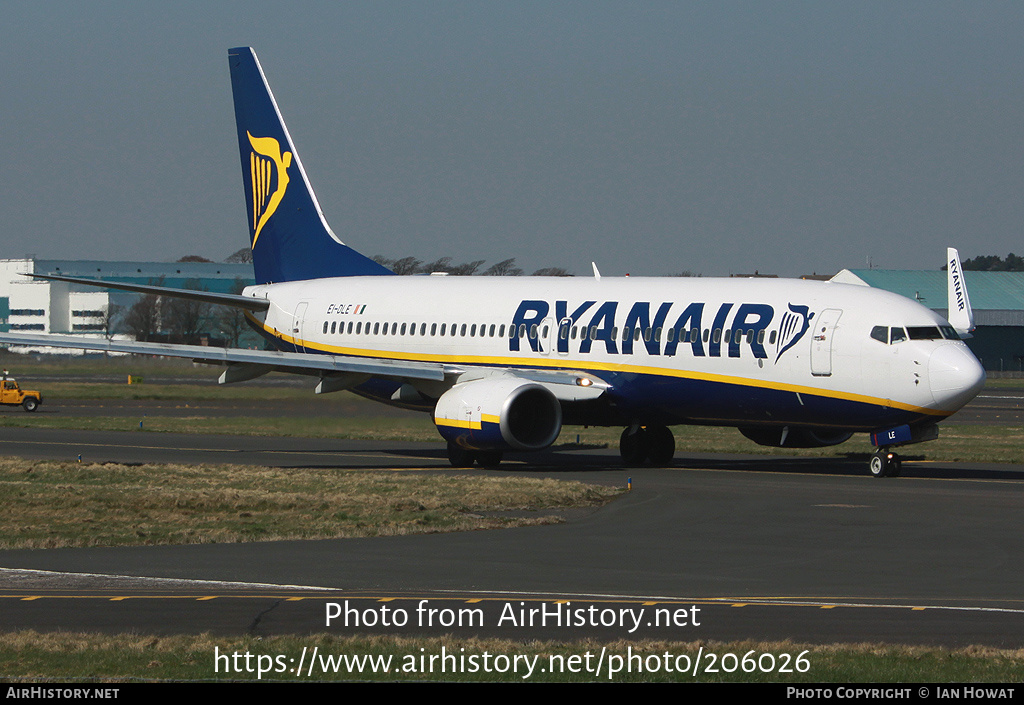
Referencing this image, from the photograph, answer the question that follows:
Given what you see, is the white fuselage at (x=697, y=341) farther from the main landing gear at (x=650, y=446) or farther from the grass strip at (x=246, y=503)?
the grass strip at (x=246, y=503)

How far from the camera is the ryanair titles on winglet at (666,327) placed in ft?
103

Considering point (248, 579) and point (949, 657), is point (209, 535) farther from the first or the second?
point (949, 657)

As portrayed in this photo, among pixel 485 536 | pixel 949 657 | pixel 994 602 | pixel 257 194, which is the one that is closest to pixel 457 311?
pixel 257 194

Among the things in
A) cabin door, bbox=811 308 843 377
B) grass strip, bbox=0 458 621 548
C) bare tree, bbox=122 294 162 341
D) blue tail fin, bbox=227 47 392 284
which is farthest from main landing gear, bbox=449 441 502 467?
bare tree, bbox=122 294 162 341

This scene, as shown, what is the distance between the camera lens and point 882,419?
1185 inches

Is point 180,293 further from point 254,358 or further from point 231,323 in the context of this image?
point 231,323

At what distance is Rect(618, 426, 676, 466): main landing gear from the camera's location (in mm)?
35656

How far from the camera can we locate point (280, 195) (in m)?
43.4

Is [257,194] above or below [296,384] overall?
above

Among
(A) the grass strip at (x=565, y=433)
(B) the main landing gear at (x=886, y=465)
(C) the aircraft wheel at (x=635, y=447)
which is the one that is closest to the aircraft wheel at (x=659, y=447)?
(C) the aircraft wheel at (x=635, y=447)

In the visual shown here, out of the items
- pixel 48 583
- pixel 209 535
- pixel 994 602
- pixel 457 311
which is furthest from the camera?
pixel 457 311

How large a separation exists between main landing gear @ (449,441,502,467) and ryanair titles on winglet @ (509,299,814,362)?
296 cm

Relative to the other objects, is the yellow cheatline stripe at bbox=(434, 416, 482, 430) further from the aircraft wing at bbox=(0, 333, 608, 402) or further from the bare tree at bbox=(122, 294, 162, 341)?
the bare tree at bbox=(122, 294, 162, 341)

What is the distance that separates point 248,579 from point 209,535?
14.8 feet
